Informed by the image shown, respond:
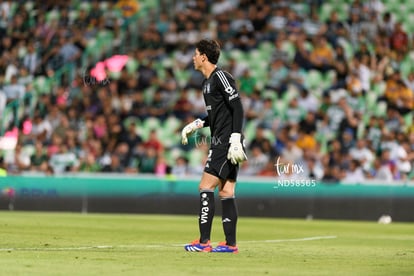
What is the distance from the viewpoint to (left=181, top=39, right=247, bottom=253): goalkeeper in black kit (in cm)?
1232

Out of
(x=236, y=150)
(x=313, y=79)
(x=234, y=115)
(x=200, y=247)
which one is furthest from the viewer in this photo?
(x=313, y=79)

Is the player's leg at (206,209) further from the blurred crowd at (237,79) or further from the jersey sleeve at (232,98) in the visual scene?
the blurred crowd at (237,79)

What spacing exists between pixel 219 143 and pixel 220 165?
0.91 ft

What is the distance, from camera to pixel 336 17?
2917 cm

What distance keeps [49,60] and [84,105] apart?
92.0 inches

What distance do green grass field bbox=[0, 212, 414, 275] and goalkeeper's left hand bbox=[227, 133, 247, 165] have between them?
1112mm

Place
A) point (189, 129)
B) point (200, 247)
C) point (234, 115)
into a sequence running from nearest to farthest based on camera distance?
point (234, 115) → point (200, 247) → point (189, 129)

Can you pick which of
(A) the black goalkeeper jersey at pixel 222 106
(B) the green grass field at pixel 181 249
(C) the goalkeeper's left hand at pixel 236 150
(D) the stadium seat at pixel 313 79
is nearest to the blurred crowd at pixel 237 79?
(D) the stadium seat at pixel 313 79

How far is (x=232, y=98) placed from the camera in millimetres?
12305

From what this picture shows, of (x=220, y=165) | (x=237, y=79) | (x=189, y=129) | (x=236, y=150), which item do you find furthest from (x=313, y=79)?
(x=236, y=150)

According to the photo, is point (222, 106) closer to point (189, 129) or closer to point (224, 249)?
point (189, 129)

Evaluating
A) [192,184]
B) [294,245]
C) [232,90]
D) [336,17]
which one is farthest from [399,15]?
[232,90]

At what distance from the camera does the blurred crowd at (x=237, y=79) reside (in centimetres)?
2533

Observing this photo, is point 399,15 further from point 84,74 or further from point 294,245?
point 294,245
